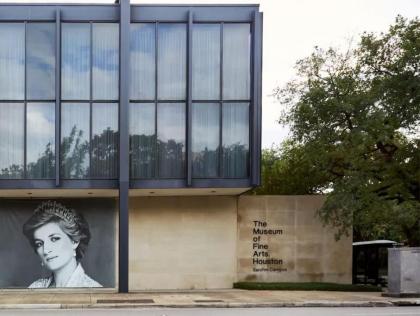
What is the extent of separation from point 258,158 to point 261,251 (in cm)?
503

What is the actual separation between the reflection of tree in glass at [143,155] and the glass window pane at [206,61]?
2464 mm

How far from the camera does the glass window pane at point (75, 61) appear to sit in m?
26.6

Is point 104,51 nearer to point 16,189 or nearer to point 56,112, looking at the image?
point 56,112

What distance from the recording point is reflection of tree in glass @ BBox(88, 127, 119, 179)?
87.2 ft

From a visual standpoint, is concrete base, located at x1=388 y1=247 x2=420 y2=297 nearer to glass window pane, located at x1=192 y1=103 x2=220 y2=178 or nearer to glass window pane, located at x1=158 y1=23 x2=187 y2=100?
glass window pane, located at x1=192 y1=103 x2=220 y2=178

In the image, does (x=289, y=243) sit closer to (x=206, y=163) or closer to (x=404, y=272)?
(x=206, y=163)

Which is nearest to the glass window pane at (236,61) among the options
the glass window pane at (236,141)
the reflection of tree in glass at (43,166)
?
the glass window pane at (236,141)

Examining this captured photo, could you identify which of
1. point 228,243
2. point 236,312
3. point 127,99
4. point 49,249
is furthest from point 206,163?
point 236,312

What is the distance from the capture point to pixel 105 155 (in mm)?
26656

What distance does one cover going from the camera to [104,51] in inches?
1056

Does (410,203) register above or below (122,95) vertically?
below

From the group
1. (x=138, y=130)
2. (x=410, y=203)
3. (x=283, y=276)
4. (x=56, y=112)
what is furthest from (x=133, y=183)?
(x=410, y=203)

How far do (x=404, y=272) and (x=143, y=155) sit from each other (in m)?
10.0

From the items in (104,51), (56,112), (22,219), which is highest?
(104,51)
